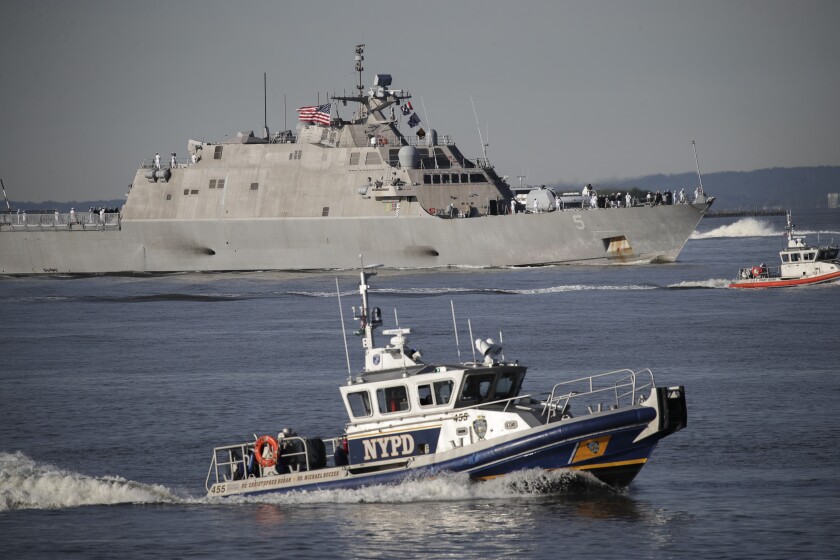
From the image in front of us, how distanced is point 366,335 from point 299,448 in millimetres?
2803

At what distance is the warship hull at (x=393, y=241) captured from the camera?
6950cm

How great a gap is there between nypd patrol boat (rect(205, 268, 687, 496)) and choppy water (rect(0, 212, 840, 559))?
38 cm

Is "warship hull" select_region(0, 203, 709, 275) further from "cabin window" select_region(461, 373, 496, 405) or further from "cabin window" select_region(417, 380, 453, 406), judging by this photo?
"cabin window" select_region(417, 380, 453, 406)

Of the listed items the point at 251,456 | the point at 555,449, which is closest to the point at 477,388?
the point at 555,449

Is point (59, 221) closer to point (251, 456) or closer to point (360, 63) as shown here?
point (360, 63)

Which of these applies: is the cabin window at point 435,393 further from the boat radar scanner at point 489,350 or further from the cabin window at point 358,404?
the cabin window at point 358,404

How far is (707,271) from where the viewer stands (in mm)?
74750

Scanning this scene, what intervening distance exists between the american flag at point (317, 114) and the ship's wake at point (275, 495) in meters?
46.6

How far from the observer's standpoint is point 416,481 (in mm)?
22078

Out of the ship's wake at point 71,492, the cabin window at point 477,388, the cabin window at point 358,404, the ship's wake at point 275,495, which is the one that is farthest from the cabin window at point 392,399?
the ship's wake at point 71,492

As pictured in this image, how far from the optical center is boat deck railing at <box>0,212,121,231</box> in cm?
8088

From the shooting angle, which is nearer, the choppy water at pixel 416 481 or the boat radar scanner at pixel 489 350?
the choppy water at pixel 416 481

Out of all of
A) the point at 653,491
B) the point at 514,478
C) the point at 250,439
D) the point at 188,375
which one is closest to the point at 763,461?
the point at 653,491

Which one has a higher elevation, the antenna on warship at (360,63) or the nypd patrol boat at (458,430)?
the antenna on warship at (360,63)
